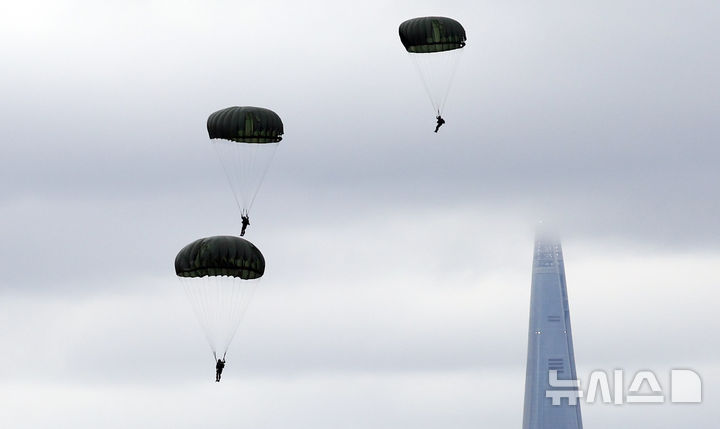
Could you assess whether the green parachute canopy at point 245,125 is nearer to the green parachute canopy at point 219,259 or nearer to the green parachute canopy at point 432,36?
the green parachute canopy at point 219,259

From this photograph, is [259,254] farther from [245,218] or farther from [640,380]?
[640,380]

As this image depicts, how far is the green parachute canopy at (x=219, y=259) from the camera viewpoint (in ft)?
356

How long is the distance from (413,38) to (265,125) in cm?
1296

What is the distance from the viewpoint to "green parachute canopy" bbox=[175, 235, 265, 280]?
108 m

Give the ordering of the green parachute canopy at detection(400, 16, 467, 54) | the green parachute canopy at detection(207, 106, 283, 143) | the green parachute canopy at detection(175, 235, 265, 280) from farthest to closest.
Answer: the green parachute canopy at detection(400, 16, 467, 54), the green parachute canopy at detection(207, 106, 283, 143), the green parachute canopy at detection(175, 235, 265, 280)

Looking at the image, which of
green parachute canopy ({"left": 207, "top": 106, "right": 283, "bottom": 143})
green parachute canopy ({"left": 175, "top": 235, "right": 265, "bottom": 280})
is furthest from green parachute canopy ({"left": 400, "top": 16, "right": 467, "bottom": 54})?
green parachute canopy ({"left": 175, "top": 235, "right": 265, "bottom": 280})

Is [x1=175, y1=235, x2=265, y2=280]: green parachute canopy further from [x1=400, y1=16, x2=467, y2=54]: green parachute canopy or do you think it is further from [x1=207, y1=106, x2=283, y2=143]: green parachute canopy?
[x1=400, y1=16, x2=467, y2=54]: green parachute canopy

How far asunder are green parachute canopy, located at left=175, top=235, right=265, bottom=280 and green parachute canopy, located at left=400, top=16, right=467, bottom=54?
19517 mm

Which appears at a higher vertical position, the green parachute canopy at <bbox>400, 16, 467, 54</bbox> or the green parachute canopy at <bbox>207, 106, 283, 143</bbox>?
the green parachute canopy at <bbox>400, 16, 467, 54</bbox>

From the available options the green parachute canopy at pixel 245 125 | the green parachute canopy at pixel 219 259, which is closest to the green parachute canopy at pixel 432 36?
the green parachute canopy at pixel 245 125

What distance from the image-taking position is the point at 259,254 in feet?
365

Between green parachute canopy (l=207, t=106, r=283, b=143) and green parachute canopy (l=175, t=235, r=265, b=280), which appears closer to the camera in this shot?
green parachute canopy (l=175, t=235, r=265, b=280)

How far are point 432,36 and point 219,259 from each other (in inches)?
895

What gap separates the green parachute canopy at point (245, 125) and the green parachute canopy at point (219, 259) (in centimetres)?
703
